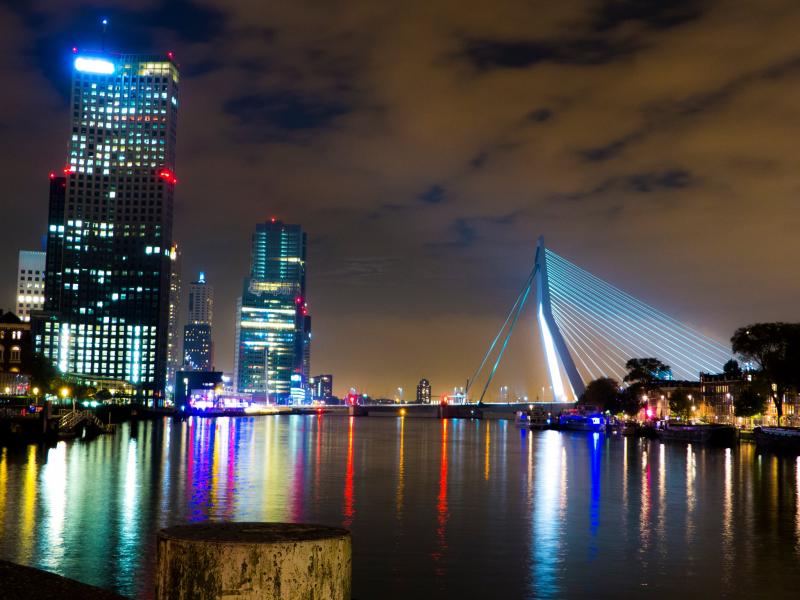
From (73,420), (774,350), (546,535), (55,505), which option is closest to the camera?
(546,535)

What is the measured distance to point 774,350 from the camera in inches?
4587

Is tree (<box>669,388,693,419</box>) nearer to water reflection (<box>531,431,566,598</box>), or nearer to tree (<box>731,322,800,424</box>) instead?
tree (<box>731,322,800,424</box>)

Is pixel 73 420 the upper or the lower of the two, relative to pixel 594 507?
upper

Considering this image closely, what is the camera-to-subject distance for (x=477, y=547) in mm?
27641

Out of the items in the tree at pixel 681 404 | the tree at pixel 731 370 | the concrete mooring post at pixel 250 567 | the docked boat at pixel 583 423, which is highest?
the tree at pixel 731 370

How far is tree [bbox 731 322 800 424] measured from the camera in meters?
110

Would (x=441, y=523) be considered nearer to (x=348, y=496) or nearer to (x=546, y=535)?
(x=546, y=535)

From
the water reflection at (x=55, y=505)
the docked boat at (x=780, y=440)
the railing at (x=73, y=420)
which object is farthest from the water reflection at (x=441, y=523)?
the railing at (x=73, y=420)

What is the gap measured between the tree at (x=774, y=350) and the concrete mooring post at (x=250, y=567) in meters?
110

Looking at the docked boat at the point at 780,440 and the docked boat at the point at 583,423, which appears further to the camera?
the docked boat at the point at 583,423

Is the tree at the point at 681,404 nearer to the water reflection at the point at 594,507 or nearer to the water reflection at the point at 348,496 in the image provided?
the water reflection at the point at 594,507

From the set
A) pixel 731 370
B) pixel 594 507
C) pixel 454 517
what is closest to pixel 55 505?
pixel 454 517

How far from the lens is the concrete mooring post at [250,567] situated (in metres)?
9.66

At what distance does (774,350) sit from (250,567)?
117 metres
